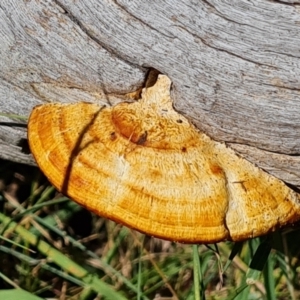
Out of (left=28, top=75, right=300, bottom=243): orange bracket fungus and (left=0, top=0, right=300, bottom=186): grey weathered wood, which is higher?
(left=0, top=0, right=300, bottom=186): grey weathered wood

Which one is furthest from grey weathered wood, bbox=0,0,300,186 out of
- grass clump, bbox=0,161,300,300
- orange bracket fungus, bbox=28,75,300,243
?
grass clump, bbox=0,161,300,300

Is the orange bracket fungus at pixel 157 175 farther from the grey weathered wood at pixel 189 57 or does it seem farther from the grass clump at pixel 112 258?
the grass clump at pixel 112 258

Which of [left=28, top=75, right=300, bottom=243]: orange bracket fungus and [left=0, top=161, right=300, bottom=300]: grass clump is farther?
[left=0, top=161, right=300, bottom=300]: grass clump

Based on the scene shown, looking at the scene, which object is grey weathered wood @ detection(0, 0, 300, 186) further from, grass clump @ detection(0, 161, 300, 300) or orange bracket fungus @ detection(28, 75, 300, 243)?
grass clump @ detection(0, 161, 300, 300)

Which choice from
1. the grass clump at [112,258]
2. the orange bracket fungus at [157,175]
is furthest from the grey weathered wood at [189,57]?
the grass clump at [112,258]

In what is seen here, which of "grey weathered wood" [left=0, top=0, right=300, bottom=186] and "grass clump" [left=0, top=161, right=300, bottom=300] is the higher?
"grey weathered wood" [left=0, top=0, right=300, bottom=186]

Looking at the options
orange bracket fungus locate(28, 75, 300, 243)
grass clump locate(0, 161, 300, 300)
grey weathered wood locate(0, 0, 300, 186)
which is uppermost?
grey weathered wood locate(0, 0, 300, 186)
